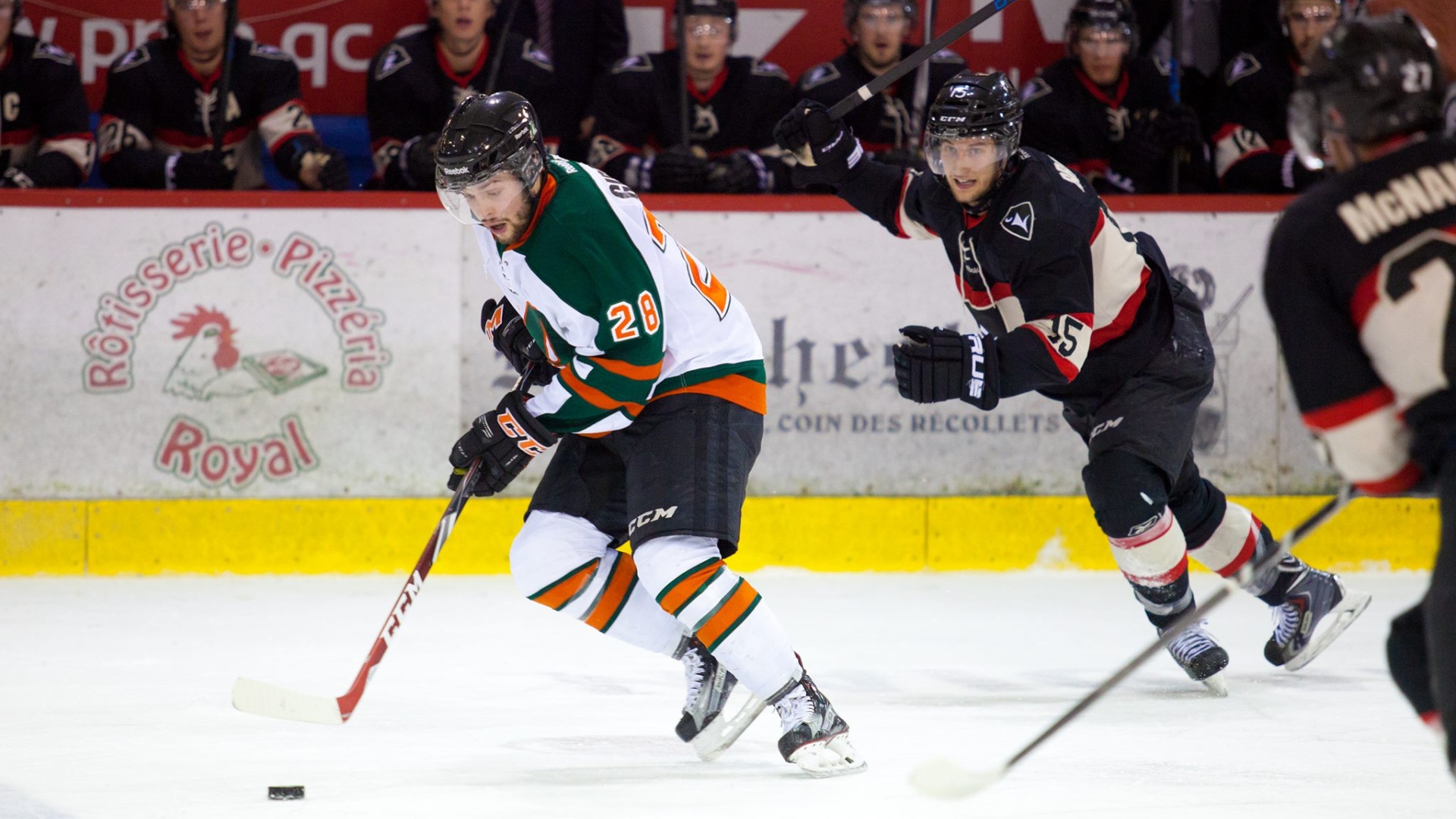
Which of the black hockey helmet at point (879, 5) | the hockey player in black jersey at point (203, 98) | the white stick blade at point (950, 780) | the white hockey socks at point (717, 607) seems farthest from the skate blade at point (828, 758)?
the black hockey helmet at point (879, 5)

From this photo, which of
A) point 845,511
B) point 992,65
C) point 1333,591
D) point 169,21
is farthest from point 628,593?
point 992,65

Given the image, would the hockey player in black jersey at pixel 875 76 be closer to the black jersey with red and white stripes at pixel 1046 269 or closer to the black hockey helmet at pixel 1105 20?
the black hockey helmet at pixel 1105 20

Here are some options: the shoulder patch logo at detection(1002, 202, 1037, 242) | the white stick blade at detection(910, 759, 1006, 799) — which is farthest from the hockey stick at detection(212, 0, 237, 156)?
the white stick blade at detection(910, 759, 1006, 799)

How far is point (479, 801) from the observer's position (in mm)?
2486

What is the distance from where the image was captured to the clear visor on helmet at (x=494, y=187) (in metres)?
2.59

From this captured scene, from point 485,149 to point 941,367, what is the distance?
0.89 m

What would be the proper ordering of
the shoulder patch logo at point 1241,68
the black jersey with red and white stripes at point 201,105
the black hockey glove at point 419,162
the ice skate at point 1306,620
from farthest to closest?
the shoulder patch logo at point 1241,68 < the black jersey with red and white stripes at point 201,105 < the black hockey glove at point 419,162 < the ice skate at point 1306,620

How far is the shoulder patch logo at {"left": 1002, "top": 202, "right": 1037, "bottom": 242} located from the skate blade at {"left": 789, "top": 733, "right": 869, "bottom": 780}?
1.05m

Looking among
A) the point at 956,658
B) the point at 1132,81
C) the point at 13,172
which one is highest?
the point at 1132,81

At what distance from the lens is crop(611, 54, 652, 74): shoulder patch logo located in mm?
5336

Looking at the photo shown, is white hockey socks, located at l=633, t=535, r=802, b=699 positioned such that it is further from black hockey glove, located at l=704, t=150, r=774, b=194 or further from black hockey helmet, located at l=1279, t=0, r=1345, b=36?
black hockey helmet, located at l=1279, t=0, r=1345, b=36

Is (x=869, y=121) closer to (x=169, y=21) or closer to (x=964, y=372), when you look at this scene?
(x=169, y=21)

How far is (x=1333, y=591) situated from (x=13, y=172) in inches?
153

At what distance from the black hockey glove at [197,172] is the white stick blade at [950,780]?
3.42 m
